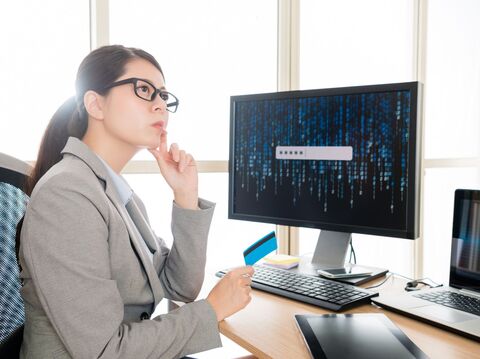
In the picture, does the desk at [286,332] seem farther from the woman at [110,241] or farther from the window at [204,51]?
the window at [204,51]

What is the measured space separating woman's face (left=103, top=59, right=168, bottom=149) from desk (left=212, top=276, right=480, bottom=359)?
0.48 m

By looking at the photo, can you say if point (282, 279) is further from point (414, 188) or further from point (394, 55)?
point (394, 55)

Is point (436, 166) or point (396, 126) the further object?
point (436, 166)

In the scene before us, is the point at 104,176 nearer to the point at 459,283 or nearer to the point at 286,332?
the point at 286,332

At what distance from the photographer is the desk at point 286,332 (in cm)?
89

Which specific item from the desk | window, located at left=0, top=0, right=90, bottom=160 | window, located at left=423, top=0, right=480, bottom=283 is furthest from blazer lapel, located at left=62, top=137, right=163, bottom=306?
window, located at left=423, top=0, right=480, bottom=283

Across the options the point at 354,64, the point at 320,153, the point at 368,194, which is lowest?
the point at 368,194

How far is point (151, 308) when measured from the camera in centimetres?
111

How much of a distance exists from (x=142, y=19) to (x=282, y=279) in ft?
3.92

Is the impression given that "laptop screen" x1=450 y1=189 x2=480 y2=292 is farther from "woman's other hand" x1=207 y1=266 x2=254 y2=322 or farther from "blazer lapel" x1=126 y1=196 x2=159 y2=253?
"blazer lapel" x1=126 y1=196 x2=159 y2=253

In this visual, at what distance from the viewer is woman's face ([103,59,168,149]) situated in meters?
1.08

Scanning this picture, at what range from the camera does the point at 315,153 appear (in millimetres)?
1381

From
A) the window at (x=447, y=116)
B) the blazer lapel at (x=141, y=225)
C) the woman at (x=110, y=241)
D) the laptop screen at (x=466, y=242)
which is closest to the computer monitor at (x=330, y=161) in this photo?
the laptop screen at (x=466, y=242)

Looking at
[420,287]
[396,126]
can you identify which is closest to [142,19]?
[396,126]
